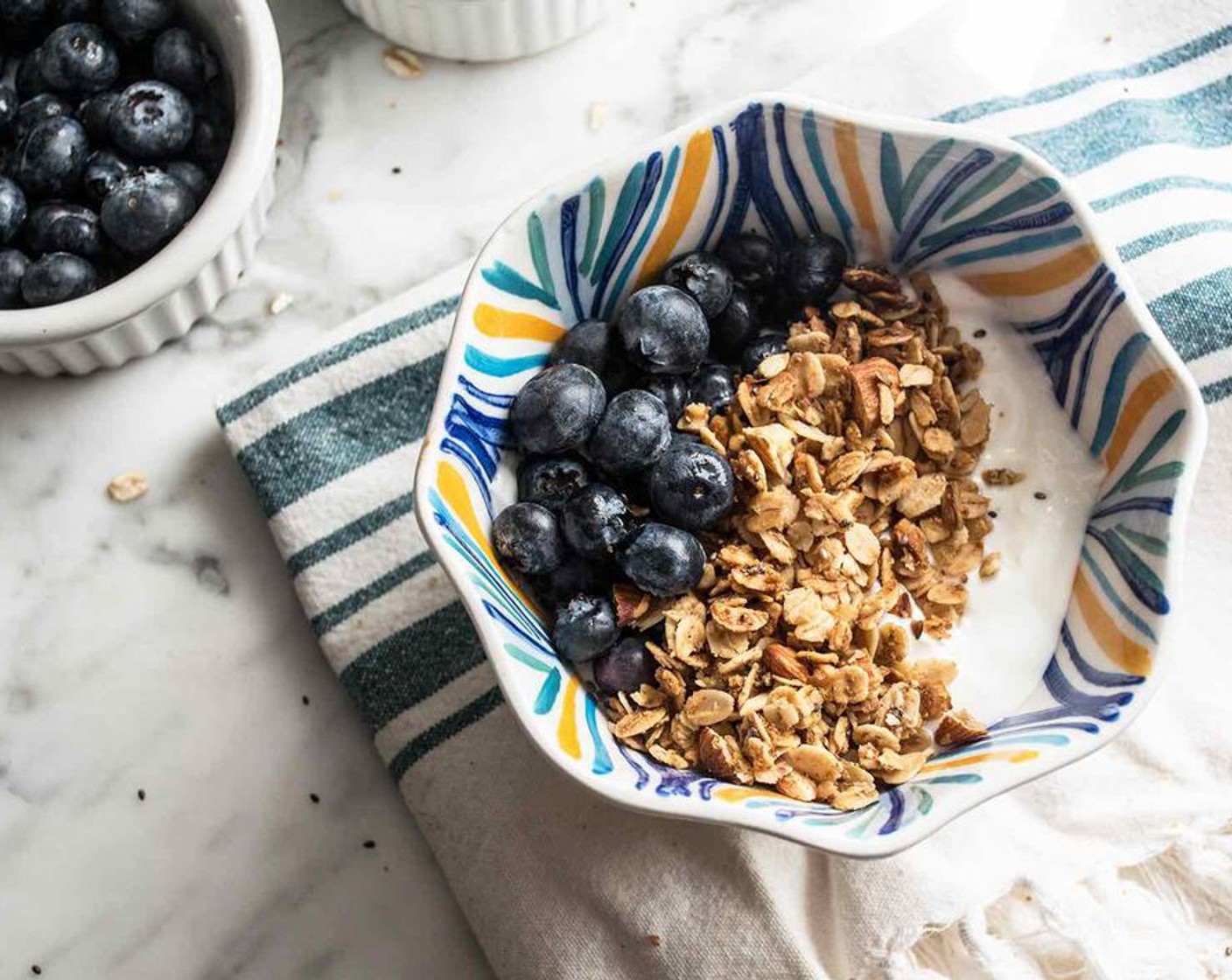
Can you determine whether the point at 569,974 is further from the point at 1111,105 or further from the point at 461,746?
the point at 1111,105

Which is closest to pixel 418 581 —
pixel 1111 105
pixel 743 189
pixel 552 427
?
pixel 552 427

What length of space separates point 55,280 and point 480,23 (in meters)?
0.34

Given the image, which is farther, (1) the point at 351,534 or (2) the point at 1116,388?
(1) the point at 351,534

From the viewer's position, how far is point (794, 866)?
0.86 metres

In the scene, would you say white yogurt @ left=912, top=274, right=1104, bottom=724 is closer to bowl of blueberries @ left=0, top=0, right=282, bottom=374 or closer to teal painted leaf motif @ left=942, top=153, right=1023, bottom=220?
teal painted leaf motif @ left=942, top=153, right=1023, bottom=220

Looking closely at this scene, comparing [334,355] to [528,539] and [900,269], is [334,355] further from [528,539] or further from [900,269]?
[900,269]

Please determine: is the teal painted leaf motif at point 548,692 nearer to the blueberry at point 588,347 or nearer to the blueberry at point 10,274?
the blueberry at point 588,347

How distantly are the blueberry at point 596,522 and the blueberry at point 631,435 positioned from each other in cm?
2

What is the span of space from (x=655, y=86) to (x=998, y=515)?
450 millimetres

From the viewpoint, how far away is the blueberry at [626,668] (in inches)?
29.8

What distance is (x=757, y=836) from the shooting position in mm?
854

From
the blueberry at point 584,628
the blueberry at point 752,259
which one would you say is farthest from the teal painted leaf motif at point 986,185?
the blueberry at point 584,628

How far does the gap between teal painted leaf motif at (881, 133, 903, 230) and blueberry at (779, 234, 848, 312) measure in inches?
1.5

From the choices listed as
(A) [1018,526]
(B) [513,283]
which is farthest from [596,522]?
(A) [1018,526]
